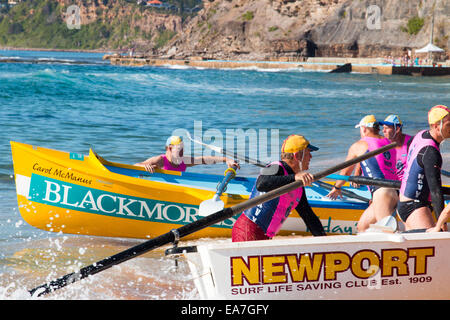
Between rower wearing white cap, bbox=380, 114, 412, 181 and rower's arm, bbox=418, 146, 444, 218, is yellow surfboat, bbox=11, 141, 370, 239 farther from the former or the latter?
rower's arm, bbox=418, 146, 444, 218

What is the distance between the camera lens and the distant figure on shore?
574 cm

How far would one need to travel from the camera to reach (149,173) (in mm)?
7934

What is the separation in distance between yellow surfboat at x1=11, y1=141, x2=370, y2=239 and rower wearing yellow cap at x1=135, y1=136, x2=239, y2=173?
0.76 m

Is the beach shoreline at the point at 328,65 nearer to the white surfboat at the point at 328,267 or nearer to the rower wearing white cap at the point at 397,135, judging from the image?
the rower wearing white cap at the point at 397,135

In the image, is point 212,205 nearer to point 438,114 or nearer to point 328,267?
point 328,267

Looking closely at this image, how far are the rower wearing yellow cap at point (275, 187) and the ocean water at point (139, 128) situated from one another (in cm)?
118

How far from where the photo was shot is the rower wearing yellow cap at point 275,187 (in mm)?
4426

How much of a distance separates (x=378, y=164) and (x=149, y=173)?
3.13 metres

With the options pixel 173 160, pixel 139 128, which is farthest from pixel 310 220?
pixel 139 128

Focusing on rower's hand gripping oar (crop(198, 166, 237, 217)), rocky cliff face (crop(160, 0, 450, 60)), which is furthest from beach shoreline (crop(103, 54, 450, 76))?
rower's hand gripping oar (crop(198, 166, 237, 217))

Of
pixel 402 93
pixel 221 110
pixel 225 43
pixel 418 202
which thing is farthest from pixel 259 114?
pixel 225 43

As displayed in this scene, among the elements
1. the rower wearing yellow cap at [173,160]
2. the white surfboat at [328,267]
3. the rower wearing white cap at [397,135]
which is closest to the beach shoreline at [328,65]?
the rower wearing yellow cap at [173,160]
